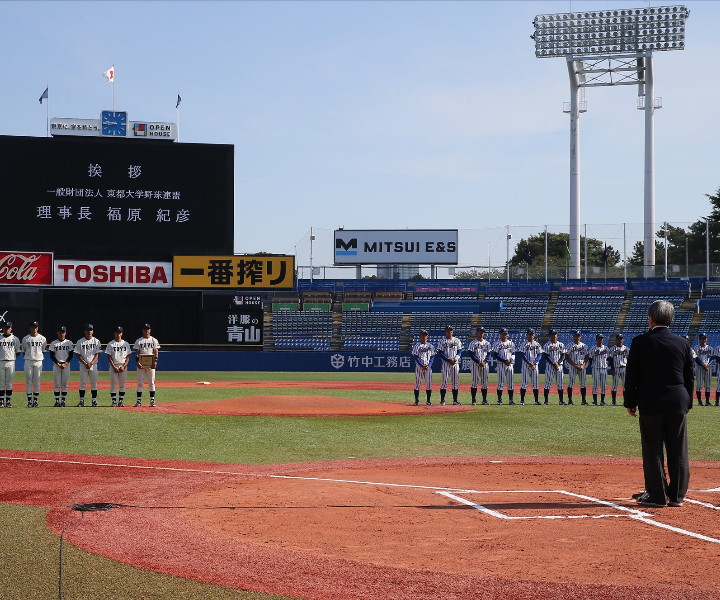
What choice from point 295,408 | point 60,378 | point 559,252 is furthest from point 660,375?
point 559,252

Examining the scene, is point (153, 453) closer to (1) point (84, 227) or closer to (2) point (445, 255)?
(1) point (84, 227)

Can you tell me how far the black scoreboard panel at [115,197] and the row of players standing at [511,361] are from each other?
15178mm

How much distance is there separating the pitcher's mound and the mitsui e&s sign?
27.5 meters

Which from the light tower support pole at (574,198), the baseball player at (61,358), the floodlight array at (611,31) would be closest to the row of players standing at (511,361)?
the baseball player at (61,358)

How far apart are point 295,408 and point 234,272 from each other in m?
16.7

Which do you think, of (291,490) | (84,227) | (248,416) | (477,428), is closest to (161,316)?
(84,227)

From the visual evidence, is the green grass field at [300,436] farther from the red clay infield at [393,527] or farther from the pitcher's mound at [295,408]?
the pitcher's mound at [295,408]

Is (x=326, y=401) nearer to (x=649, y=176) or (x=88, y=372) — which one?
(x=88, y=372)

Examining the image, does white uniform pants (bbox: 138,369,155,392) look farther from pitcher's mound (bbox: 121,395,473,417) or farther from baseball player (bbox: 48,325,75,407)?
baseball player (bbox: 48,325,75,407)

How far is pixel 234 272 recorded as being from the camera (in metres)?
36.8

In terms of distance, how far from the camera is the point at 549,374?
23.8m

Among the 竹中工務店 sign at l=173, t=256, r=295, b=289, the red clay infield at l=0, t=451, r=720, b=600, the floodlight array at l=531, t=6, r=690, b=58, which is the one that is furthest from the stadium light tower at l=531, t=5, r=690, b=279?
the red clay infield at l=0, t=451, r=720, b=600

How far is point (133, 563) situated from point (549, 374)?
18.8 m

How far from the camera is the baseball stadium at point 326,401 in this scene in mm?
6395
